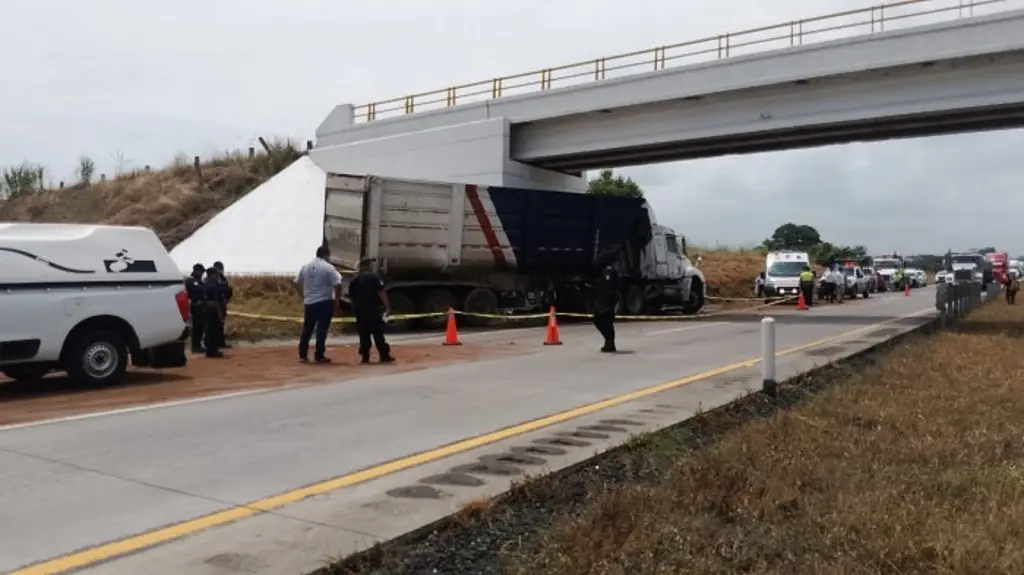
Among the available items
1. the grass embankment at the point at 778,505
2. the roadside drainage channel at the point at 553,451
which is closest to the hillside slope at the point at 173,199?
the roadside drainage channel at the point at 553,451

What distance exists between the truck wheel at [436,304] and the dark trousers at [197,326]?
22.3 ft

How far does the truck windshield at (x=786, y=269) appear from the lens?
37.9 meters

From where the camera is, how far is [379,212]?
19.4 meters

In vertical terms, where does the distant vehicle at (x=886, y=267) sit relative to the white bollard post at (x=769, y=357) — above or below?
above

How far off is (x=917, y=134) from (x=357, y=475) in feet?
82.6

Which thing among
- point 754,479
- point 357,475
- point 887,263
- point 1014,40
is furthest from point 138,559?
point 887,263

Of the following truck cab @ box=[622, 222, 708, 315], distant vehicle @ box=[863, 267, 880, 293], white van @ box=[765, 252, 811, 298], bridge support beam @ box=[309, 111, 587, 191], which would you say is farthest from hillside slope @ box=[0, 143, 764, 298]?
truck cab @ box=[622, 222, 708, 315]

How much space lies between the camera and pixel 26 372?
10688 mm

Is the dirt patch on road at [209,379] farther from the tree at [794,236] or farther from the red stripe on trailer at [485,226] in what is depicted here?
the tree at [794,236]

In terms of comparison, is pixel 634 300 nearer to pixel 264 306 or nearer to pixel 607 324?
pixel 264 306

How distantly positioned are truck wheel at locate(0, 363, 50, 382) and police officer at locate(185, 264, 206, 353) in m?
3.49

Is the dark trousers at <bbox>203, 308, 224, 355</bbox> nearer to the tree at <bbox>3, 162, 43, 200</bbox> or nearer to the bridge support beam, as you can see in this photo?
the bridge support beam

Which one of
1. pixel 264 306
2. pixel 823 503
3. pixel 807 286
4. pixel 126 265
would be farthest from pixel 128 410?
pixel 807 286

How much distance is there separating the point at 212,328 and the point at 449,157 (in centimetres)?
1880
